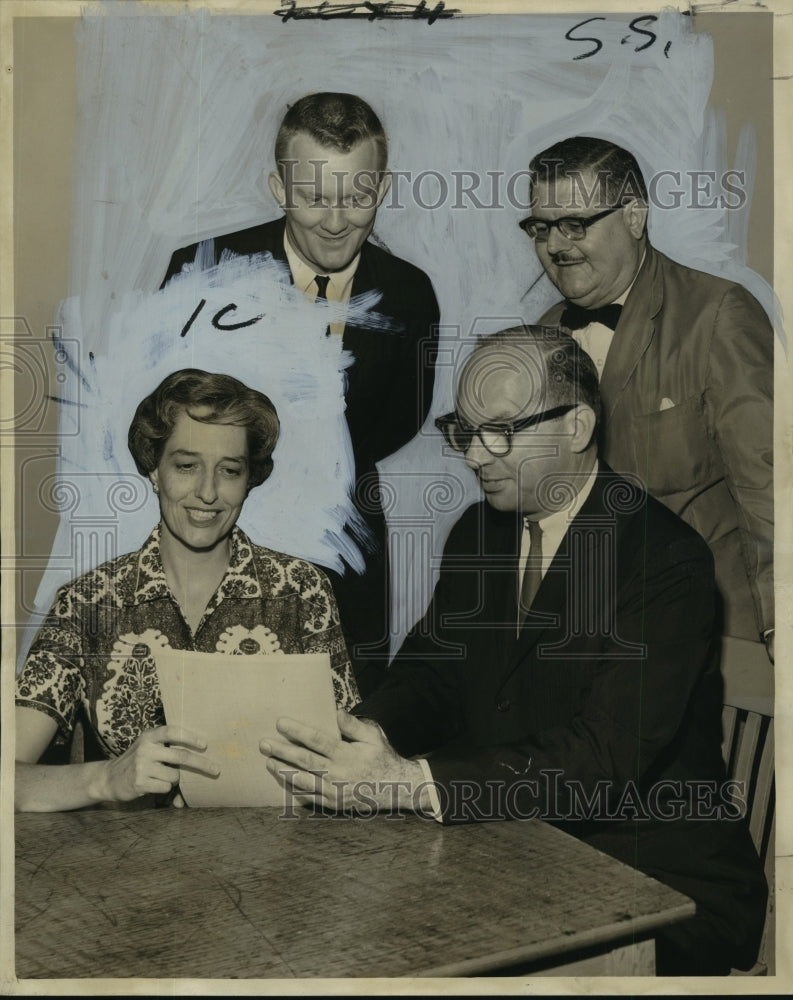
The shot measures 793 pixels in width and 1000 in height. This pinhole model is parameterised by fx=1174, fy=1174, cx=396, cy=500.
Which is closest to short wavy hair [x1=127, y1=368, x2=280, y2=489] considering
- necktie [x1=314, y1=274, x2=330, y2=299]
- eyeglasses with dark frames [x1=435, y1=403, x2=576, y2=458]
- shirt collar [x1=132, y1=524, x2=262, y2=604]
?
shirt collar [x1=132, y1=524, x2=262, y2=604]

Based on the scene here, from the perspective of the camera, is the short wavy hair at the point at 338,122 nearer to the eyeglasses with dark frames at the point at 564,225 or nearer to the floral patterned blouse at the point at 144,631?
the eyeglasses with dark frames at the point at 564,225

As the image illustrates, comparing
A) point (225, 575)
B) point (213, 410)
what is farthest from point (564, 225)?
point (225, 575)

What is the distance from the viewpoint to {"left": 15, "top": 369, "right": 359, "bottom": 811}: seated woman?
3986 millimetres

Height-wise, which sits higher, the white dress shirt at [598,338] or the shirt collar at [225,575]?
the white dress shirt at [598,338]

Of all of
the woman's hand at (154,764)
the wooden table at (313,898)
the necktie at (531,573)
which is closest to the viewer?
the wooden table at (313,898)

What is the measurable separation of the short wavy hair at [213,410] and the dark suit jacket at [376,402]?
0.99 feet

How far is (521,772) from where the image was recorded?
12.9 feet

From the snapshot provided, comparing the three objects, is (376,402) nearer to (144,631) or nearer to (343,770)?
(144,631)

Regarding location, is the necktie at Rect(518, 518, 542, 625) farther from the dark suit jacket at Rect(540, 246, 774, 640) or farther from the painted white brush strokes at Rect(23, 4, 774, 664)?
the dark suit jacket at Rect(540, 246, 774, 640)

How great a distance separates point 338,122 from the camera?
13.2 feet

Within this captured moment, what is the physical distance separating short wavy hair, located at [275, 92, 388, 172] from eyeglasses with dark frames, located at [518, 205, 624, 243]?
54 cm

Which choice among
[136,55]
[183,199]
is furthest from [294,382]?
[136,55]

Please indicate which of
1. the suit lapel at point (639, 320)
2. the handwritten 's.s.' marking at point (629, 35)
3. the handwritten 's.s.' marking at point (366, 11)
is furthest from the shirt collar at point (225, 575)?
the handwritten 's.s.' marking at point (629, 35)

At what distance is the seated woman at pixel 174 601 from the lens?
3.99 meters
